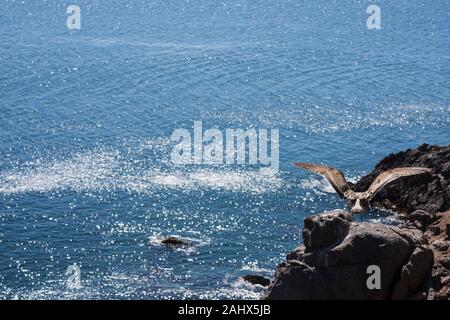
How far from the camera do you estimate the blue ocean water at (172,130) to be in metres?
86.2

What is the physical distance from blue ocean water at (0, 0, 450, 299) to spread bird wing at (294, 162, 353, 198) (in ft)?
55.7

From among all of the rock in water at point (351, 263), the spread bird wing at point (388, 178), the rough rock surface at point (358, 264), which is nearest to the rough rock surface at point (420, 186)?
the spread bird wing at point (388, 178)

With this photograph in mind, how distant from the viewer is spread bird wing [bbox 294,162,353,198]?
6159cm

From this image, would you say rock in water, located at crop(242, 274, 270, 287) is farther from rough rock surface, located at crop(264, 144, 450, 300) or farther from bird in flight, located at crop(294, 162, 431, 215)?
bird in flight, located at crop(294, 162, 431, 215)

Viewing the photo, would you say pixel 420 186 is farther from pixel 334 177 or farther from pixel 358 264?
pixel 358 264

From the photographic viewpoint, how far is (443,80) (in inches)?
6383

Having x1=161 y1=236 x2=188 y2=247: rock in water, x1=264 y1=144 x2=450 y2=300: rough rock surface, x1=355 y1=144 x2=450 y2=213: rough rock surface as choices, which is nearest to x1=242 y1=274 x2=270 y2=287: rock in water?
x1=161 y1=236 x2=188 y2=247: rock in water

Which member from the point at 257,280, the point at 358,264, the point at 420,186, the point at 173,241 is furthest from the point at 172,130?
the point at 358,264

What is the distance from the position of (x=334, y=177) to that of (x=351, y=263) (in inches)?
302

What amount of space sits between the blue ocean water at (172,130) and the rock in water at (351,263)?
731 inches

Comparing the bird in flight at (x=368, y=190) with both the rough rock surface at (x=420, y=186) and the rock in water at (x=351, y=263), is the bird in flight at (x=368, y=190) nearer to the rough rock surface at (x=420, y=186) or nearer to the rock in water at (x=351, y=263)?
the rock in water at (x=351, y=263)
